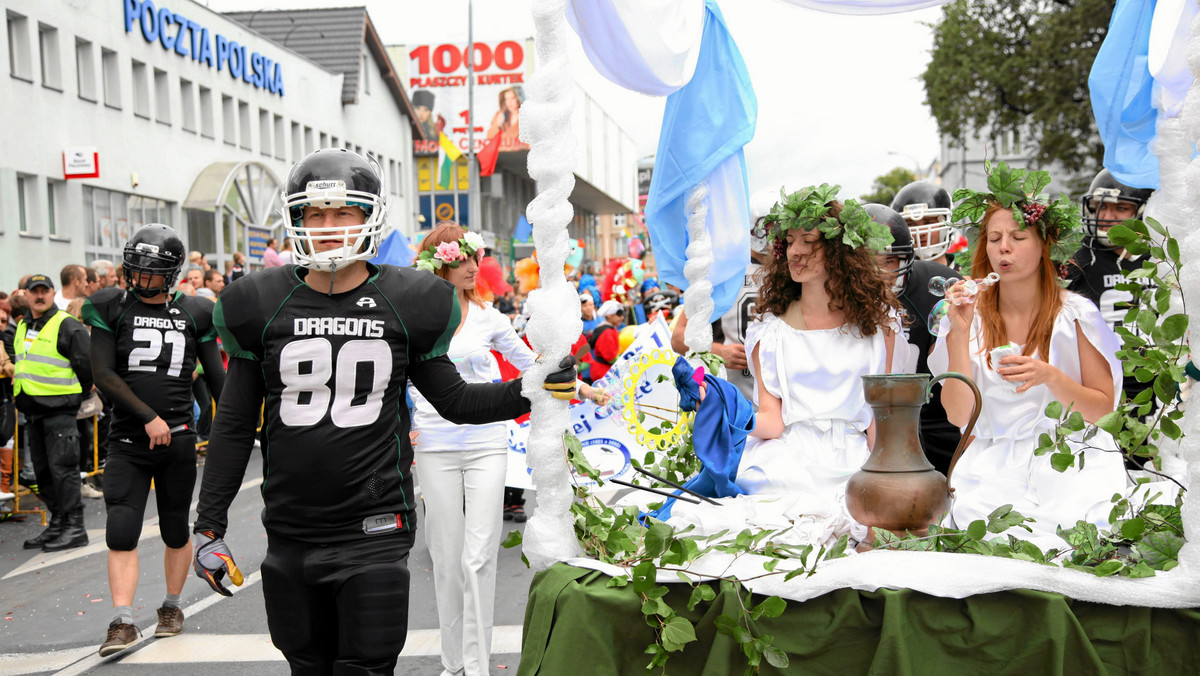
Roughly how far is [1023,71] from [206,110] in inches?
836

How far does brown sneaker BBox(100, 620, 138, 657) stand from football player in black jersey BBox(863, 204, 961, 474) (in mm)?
4082

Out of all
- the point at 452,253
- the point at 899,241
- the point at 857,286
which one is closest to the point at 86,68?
the point at 452,253

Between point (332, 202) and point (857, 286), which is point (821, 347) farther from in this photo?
point (332, 202)

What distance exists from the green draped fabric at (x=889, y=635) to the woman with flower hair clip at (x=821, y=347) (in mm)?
983

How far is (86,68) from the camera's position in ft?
74.5

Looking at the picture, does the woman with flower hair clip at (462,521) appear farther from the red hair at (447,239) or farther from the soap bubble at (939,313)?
the soap bubble at (939,313)

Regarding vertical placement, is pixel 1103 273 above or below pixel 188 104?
below

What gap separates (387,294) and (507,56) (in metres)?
51.2

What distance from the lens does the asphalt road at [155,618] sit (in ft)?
17.1

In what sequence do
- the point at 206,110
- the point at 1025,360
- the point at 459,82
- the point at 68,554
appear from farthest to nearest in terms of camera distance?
the point at 459,82, the point at 206,110, the point at 68,554, the point at 1025,360

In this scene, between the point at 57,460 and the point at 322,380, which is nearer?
the point at 322,380

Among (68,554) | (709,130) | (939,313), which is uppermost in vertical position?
(709,130)

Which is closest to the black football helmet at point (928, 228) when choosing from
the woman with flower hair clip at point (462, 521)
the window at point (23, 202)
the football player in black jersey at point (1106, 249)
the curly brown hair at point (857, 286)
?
the football player in black jersey at point (1106, 249)

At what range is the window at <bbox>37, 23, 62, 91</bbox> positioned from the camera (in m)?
21.4
